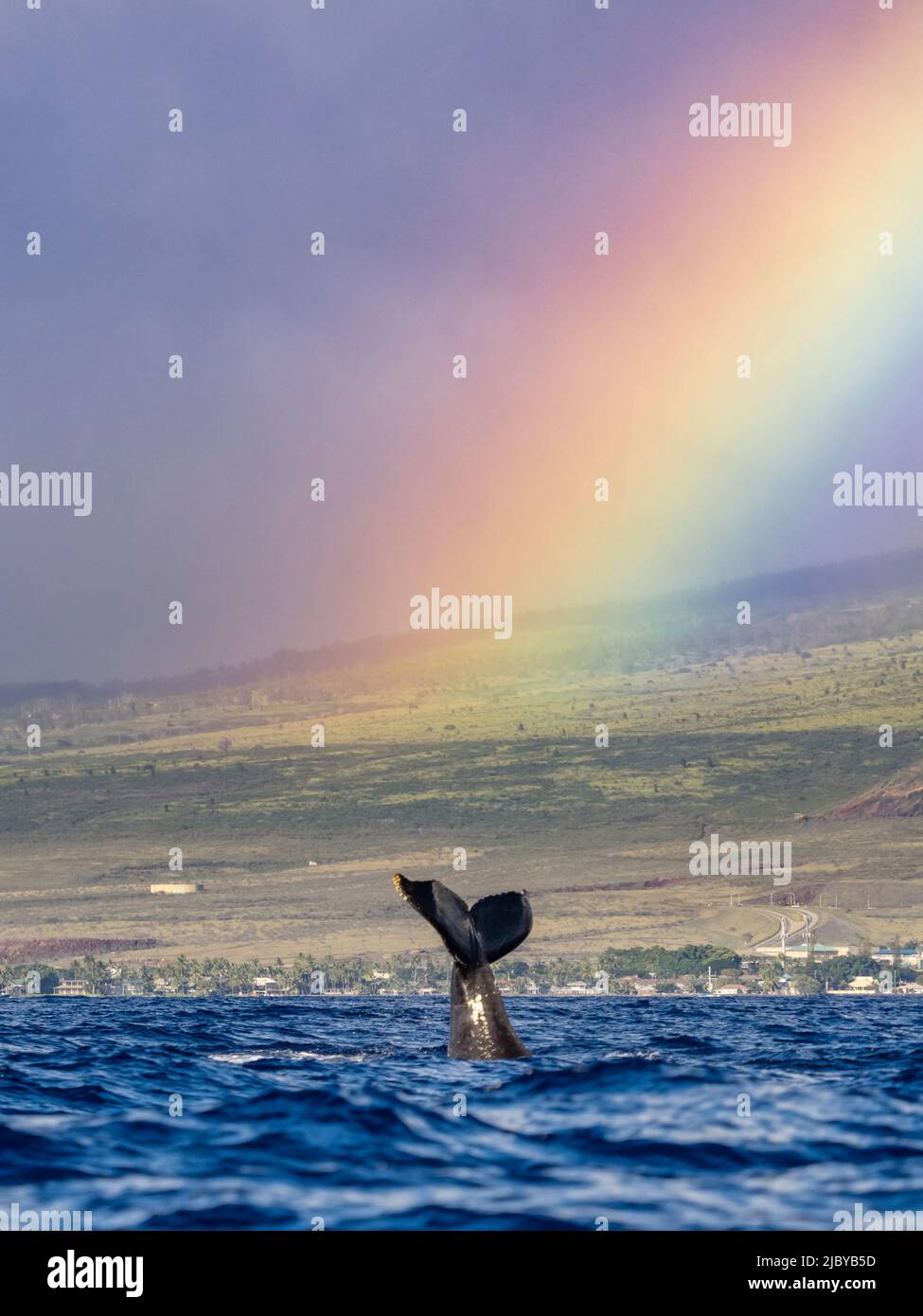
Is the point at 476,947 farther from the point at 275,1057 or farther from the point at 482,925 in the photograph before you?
the point at 275,1057

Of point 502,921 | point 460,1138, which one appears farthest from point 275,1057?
point 460,1138

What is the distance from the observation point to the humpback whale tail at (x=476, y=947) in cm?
2300

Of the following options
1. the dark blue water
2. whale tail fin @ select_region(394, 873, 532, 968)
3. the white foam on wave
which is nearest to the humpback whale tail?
whale tail fin @ select_region(394, 873, 532, 968)

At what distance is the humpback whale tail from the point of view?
75.5 ft

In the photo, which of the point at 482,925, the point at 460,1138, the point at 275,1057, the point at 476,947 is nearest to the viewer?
the point at 460,1138

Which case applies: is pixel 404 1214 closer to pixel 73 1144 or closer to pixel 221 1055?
pixel 73 1144

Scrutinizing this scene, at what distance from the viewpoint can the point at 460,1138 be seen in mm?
19297

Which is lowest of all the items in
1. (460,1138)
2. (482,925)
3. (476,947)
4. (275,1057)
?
(275,1057)

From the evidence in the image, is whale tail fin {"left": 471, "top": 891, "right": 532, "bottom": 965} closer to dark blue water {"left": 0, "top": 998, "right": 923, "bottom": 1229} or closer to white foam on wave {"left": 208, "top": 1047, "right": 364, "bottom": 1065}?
dark blue water {"left": 0, "top": 998, "right": 923, "bottom": 1229}

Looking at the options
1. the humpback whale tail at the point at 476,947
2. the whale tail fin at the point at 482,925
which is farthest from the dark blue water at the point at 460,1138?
the whale tail fin at the point at 482,925

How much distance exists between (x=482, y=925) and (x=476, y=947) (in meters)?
0.37

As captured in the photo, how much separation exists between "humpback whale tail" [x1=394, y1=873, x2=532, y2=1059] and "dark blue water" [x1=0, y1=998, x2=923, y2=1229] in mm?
541
